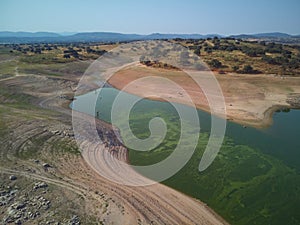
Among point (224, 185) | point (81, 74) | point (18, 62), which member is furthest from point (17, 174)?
point (18, 62)

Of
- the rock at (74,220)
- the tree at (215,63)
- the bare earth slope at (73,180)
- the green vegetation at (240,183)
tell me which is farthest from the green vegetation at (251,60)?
the rock at (74,220)

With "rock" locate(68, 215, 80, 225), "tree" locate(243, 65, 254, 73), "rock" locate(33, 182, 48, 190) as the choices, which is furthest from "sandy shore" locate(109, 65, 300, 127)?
"rock" locate(68, 215, 80, 225)

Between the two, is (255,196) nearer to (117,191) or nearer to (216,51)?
(117,191)

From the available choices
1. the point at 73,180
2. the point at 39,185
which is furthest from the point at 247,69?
the point at 39,185

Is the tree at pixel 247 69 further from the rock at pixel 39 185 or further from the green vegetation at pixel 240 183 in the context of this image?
the rock at pixel 39 185

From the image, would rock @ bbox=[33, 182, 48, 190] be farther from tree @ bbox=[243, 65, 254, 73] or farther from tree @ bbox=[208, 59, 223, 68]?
tree @ bbox=[208, 59, 223, 68]

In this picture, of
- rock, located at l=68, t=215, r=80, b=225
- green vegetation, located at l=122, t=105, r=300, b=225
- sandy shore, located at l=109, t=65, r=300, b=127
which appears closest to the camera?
rock, located at l=68, t=215, r=80, b=225

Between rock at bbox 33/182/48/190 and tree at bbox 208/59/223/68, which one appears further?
tree at bbox 208/59/223/68

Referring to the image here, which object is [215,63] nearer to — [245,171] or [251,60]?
[251,60]
